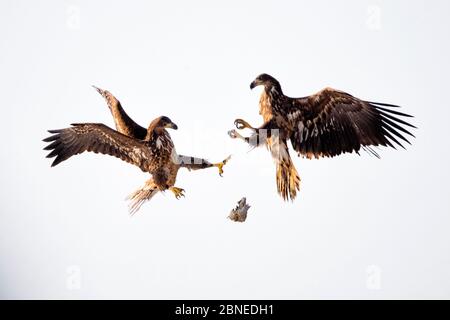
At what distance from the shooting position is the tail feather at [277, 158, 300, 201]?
1101 centimetres

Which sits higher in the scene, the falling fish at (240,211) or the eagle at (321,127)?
the eagle at (321,127)

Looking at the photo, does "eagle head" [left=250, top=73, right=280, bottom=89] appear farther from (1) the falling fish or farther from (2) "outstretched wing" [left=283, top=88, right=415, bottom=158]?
(1) the falling fish

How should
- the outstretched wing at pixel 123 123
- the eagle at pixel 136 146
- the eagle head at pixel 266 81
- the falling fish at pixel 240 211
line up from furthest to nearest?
the outstretched wing at pixel 123 123
the eagle head at pixel 266 81
the eagle at pixel 136 146
the falling fish at pixel 240 211

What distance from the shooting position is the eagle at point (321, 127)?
10.9 meters

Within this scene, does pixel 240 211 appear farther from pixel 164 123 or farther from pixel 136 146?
pixel 136 146

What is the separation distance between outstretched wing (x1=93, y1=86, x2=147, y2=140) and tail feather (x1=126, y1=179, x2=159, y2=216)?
0.74m

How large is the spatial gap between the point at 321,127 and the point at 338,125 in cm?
Answer: 26

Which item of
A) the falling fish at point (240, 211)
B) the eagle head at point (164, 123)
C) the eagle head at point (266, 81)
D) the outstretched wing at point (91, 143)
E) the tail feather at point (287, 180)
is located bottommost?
the falling fish at point (240, 211)

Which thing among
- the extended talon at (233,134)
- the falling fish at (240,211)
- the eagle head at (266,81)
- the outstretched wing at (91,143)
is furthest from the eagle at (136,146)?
the eagle head at (266,81)

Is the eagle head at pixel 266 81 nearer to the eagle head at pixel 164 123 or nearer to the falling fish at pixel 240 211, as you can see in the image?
the eagle head at pixel 164 123

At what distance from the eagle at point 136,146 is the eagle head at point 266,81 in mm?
1208

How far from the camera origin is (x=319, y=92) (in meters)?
10.9

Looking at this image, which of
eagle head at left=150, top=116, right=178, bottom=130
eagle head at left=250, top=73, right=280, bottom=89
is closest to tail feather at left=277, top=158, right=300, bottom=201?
eagle head at left=250, top=73, right=280, bottom=89

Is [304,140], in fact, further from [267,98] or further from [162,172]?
[162,172]
